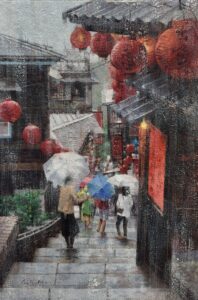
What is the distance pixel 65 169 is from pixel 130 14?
20.6 feet

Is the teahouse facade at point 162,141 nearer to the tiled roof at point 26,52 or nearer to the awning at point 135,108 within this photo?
the awning at point 135,108

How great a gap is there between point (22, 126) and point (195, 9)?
13.2 meters

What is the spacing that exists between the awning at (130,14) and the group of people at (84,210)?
3780 millimetres

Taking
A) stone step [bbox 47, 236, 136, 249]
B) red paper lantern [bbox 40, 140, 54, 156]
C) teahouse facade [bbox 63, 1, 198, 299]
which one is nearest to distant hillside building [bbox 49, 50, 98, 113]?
red paper lantern [bbox 40, 140, 54, 156]

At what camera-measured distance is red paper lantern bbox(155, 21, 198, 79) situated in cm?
773

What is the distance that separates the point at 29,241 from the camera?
1214cm

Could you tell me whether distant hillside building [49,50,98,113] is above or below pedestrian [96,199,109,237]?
above

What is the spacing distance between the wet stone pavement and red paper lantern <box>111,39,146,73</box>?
394 centimetres

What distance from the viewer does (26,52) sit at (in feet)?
64.8

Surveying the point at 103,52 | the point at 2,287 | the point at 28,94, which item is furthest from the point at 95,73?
the point at 2,287

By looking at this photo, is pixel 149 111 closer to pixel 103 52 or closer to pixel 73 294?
pixel 73 294

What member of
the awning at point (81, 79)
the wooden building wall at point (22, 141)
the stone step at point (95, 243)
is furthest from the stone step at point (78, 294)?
the awning at point (81, 79)

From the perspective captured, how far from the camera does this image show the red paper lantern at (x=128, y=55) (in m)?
9.57

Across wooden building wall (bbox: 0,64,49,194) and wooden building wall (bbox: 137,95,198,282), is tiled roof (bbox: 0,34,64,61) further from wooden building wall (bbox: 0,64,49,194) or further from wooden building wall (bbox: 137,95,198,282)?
wooden building wall (bbox: 137,95,198,282)
